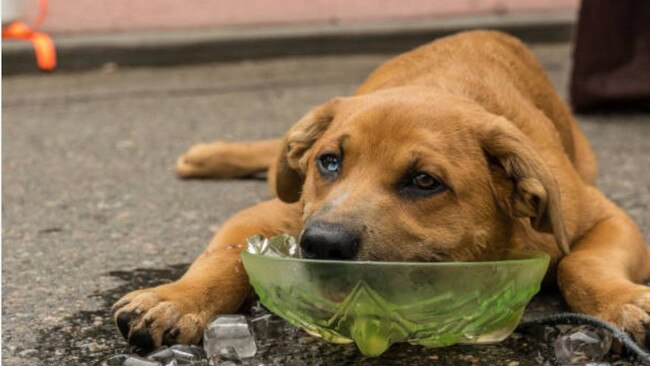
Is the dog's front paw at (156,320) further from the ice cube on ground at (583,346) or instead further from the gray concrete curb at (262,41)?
the gray concrete curb at (262,41)

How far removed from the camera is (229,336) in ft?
12.0

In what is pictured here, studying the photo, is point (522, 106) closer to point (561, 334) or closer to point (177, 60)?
point (561, 334)

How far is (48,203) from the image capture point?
5855mm

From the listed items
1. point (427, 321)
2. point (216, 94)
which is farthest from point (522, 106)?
point (216, 94)

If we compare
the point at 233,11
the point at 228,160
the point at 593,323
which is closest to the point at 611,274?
the point at 593,323

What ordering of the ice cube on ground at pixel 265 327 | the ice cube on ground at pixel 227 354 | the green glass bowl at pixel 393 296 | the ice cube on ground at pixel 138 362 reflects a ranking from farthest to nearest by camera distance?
1. the ice cube on ground at pixel 265 327
2. the ice cube on ground at pixel 227 354
3. the ice cube on ground at pixel 138 362
4. the green glass bowl at pixel 393 296

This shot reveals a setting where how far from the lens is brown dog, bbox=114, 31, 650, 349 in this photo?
359 cm

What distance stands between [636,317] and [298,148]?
1.26 metres

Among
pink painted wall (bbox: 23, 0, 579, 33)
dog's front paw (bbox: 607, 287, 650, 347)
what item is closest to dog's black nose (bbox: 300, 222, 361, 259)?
dog's front paw (bbox: 607, 287, 650, 347)

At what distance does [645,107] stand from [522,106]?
3576mm

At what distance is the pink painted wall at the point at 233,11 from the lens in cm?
993

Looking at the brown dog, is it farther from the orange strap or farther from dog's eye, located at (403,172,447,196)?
the orange strap

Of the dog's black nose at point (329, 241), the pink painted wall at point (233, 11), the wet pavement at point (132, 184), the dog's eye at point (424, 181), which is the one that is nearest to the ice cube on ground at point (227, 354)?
the wet pavement at point (132, 184)

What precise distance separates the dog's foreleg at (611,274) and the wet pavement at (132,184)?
206mm
